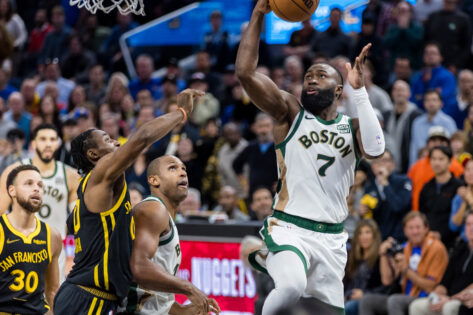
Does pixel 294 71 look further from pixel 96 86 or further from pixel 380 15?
pixel 96 86

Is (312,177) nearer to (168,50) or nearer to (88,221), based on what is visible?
(88,221)

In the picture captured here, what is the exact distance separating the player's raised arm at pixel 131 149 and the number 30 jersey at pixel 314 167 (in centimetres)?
95

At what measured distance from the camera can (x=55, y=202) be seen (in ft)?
31.9

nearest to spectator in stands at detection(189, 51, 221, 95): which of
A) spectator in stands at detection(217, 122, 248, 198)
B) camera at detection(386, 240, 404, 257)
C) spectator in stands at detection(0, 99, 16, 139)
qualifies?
spectator in stands at detection(217, 122, 248, 198)

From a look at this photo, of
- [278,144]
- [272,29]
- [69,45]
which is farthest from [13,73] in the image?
[278,144]

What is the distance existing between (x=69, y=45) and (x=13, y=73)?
1.70 metres

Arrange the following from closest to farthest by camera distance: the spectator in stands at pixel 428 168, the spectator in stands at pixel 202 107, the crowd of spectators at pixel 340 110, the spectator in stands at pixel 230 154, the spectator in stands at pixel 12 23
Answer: the crowd of spectators at pixel 340 110, the spectator in stands at pixel 428 168, the spectator in stands at pixel 230 154, the spectator in stands at pixel 202 107, the spectator in stands at pixel 12 23

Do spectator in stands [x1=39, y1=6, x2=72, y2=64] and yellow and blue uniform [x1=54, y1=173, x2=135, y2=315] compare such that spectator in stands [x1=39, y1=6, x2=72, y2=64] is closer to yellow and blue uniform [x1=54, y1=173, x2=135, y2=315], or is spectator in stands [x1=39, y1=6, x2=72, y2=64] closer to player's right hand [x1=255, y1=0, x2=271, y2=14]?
player's right hand [x1=255, y1=0, x2=271, y2=14]

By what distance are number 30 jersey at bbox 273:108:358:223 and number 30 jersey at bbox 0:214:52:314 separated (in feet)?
6.35

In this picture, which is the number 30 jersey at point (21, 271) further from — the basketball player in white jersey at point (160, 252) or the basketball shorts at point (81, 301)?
the basketball player in white jersey at point (160, 252)

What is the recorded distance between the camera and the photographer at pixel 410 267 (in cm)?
1030

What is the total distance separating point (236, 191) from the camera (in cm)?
1371

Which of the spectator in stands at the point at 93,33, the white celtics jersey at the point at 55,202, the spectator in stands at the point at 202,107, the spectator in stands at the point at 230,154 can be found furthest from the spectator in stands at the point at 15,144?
the spectator in stands at the point at 93,33

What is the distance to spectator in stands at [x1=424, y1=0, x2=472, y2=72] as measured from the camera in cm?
1396
